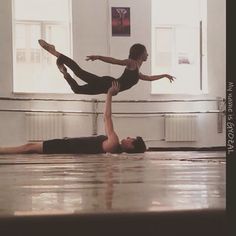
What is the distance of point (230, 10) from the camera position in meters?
0.47

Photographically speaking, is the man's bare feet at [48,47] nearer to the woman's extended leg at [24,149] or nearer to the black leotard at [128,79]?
the black leotard at [128,79]

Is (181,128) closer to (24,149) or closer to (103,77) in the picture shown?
(103,77)

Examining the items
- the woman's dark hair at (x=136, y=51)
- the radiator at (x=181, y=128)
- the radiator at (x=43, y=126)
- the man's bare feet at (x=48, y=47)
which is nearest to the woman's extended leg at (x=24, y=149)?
the radiator at (x=43, y=126)

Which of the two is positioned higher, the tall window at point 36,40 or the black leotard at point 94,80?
the tall window at point 36,40

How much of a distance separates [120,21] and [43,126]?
79.5 inches

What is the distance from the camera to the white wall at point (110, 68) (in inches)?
243

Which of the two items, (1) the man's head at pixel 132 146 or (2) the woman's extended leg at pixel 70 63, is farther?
(2) the woman's extended leg at pixel 70 63

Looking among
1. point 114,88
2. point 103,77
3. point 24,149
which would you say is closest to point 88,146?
point 24,149

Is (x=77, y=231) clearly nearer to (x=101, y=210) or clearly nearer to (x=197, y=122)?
(x=101, y=210)

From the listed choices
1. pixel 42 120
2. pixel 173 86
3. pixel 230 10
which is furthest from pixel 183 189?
pixel 173 86

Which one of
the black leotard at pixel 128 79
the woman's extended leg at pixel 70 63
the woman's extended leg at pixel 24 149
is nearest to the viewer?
the woman's extended leg at pixel 24 149

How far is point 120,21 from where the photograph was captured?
640 cm

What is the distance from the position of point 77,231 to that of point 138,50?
19.3 feet

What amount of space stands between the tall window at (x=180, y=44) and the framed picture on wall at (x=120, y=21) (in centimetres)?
48
